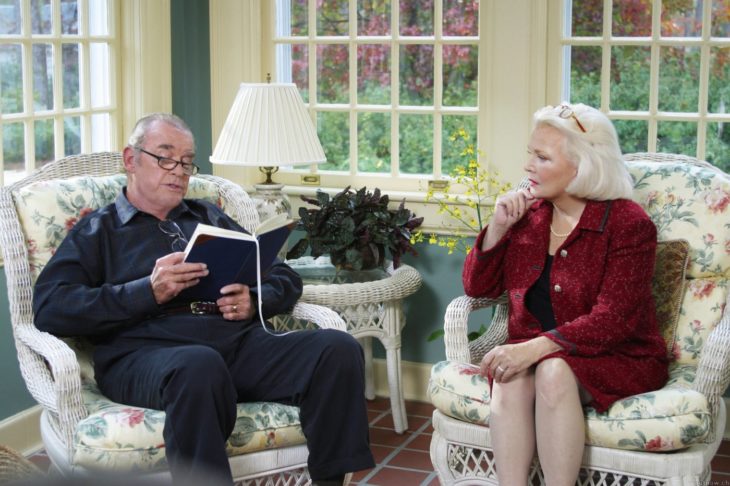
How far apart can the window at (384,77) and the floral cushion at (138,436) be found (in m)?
1.81

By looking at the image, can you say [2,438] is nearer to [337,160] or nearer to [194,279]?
[194,279]

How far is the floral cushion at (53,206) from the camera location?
2795 millimetres

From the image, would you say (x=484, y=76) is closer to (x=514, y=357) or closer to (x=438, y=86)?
(x=438, y=86)

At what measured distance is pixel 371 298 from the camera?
3.49 m

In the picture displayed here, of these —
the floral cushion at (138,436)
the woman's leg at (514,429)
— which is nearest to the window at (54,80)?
the floral cushion at (138,436)

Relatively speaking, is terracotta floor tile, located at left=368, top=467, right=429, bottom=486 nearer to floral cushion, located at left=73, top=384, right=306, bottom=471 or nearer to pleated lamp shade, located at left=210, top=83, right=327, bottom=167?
floral cushion, located at left=73, top=384, right=306, bottom=471

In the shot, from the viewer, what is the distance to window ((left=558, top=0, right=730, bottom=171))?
11.7 ft

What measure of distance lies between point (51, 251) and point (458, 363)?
1207mm

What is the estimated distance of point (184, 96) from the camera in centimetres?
429

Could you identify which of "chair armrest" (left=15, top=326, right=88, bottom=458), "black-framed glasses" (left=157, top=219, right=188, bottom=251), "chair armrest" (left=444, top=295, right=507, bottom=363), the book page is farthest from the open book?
"chair armrest" (left=444, top=295, right=507, bottom=363)

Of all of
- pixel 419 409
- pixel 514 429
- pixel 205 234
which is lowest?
pixel 419 409

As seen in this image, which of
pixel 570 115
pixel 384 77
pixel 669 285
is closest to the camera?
pixel 570 115

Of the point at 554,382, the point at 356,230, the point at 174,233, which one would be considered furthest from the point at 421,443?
the point at 174,233

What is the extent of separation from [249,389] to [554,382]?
0.80 meters
